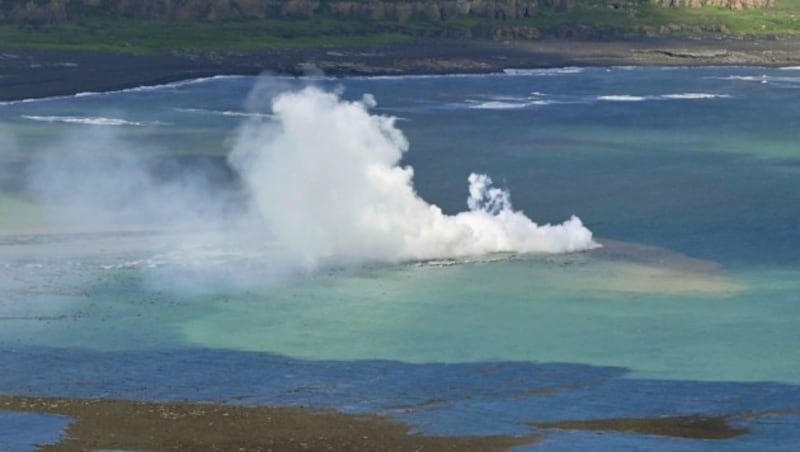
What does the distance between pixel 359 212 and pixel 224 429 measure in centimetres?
1808

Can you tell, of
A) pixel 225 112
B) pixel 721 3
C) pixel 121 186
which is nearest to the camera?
pixel 121 186

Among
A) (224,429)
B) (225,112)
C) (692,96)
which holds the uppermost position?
(224,429)

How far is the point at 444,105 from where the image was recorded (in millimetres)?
93000

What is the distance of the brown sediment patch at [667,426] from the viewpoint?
32406 millimetres

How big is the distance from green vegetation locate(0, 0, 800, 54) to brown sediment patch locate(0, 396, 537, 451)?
261 feet

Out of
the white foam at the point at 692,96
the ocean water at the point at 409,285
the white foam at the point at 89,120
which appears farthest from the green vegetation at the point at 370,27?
the ocean water at the point at 409,285

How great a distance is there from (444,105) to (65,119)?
19.9 meters

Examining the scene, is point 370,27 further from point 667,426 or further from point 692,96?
point 667,426

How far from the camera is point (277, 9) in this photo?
13288 centimetres

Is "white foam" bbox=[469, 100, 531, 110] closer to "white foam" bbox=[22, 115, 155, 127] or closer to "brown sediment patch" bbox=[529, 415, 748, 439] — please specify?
"white foam" bbox=[22, 115, 155, 127]

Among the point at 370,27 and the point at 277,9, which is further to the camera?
the point at 277,9

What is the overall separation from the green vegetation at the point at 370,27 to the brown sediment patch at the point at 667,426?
81.9 meters

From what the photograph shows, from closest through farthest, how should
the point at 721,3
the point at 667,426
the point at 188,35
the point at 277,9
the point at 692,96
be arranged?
the point at 667,426, the point at 692,96, the point at 188,35, the point at 277,9, the point at 721,3

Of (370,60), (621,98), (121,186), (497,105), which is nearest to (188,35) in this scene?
(370,60)
